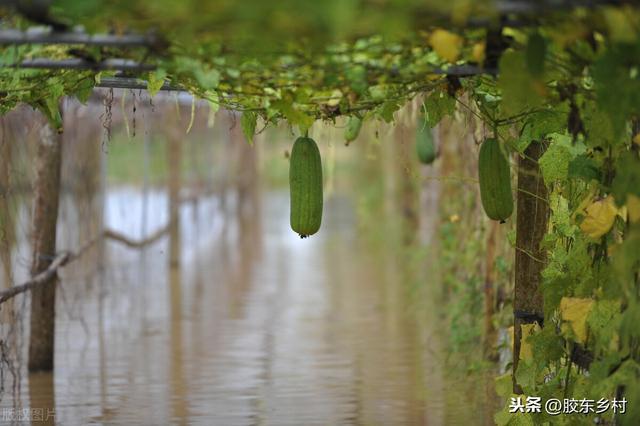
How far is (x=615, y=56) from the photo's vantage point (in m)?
3.58

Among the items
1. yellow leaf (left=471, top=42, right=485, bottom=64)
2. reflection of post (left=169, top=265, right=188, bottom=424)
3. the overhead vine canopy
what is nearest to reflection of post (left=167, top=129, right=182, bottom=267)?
reflection of post (left=169, top=265, right=188, bottom=424)

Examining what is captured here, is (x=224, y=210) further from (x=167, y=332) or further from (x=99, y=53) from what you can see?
(x=99, y=53)

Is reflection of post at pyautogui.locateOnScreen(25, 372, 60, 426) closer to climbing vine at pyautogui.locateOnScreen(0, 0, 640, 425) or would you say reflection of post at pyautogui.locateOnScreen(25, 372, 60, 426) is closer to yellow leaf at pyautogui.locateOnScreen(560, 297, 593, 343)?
climbing vine at pyautogui.locateOnScreen(0, 0, 640, 425)

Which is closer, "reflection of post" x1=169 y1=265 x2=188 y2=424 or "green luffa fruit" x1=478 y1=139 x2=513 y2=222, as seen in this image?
"green luffa fruit" x1=478 y1=139 x2=513 y2=222

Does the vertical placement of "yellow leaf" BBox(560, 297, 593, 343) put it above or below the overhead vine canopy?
below

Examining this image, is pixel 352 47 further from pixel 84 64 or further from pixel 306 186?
pixel 306 186

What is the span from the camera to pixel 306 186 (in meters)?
4.97

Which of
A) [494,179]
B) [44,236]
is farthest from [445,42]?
[44,236]

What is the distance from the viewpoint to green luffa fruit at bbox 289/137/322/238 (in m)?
4.96

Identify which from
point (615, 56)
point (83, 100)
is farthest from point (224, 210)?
point (615, 56)

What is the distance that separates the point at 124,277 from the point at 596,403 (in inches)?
379

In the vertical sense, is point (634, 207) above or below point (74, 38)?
below

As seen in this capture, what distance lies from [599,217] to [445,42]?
1.09m

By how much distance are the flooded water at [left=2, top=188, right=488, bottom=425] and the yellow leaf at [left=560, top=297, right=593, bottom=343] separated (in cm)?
232
